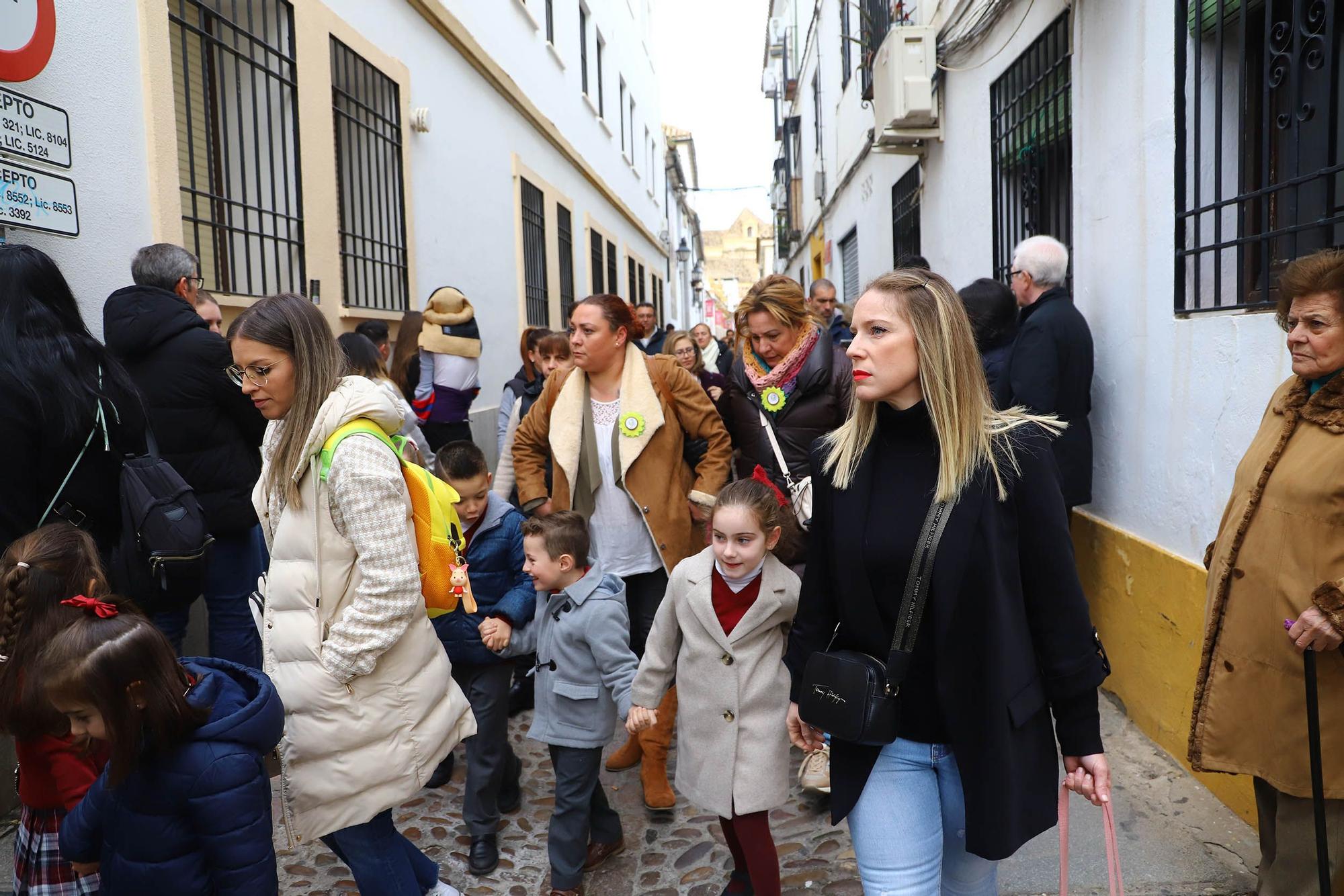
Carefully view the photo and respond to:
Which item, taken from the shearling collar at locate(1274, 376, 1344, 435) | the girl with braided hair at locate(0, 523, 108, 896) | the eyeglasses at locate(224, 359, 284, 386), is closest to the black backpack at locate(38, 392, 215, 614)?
the girl with braided hair at locate(0, 523, 108, 896)

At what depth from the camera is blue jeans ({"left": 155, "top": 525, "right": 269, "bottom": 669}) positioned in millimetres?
4145

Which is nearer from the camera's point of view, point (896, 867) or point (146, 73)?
point (896, 867)

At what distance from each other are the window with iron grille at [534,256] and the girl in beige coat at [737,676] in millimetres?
9048

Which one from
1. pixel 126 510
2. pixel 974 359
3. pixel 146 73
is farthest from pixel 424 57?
pixel 974 359

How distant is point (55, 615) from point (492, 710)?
163 centimetres

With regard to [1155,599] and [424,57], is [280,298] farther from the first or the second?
[424,57]

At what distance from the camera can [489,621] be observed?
3371 mm

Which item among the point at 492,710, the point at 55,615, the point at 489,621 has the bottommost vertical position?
the point at 492,710

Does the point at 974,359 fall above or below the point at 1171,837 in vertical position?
above

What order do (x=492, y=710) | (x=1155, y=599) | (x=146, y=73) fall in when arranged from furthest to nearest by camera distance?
(x=146, y=73)
(x=1155, y=599)
(x=492, y=710)

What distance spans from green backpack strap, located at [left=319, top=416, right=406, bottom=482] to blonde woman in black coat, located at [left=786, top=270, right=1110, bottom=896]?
1.24 metres

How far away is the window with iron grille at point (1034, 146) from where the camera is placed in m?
5.34

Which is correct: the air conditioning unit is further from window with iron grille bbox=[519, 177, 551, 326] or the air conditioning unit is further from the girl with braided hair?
the girl with braided hair


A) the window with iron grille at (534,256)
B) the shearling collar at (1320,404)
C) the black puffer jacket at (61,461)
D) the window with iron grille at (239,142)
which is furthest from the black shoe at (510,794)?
the window with iron grille at (534,256)
